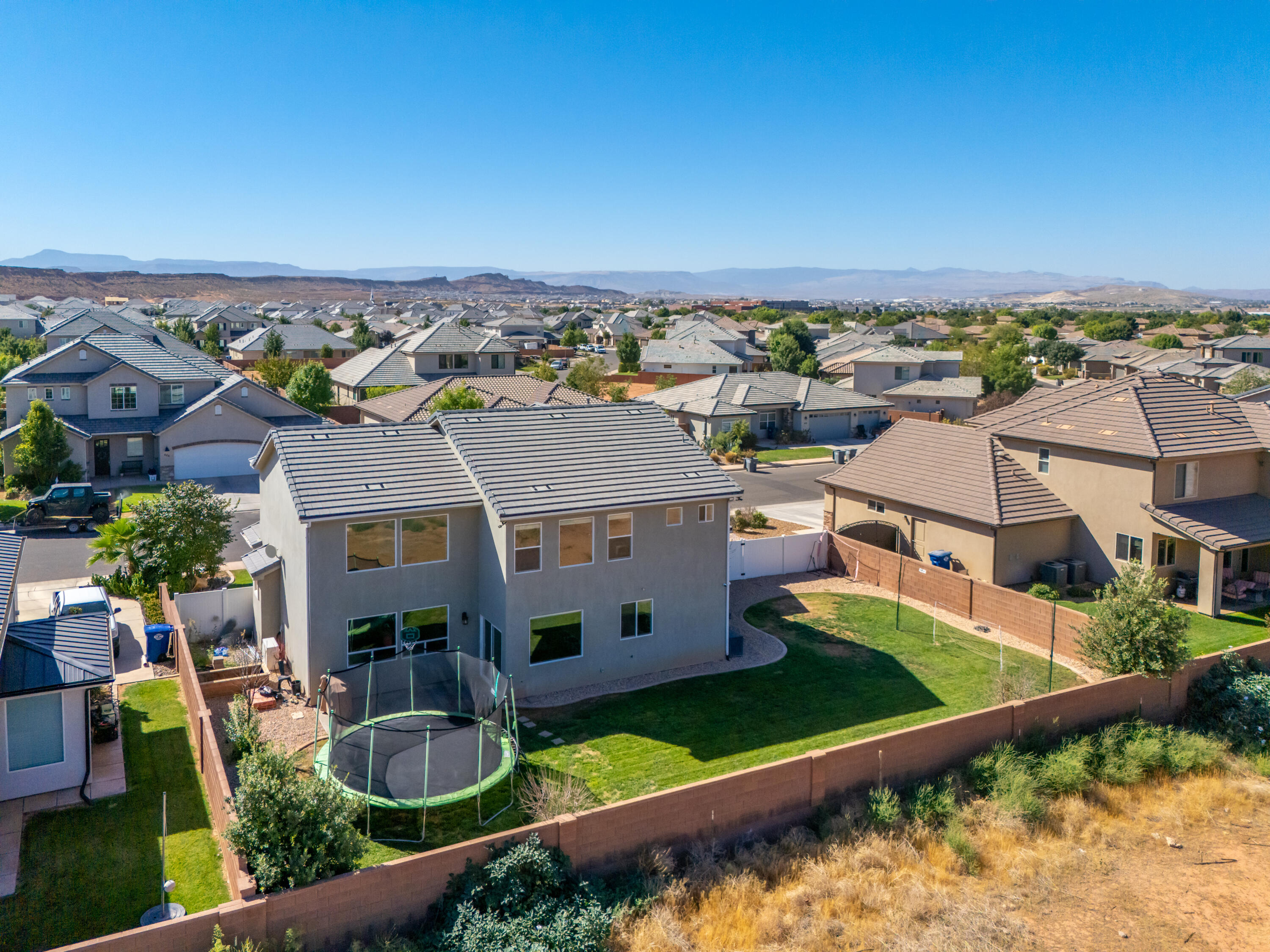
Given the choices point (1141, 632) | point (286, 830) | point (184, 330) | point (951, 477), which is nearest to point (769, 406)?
point (951, 477)

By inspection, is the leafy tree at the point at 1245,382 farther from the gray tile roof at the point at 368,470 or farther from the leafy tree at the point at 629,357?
the gray tile roof at the point at 368,470

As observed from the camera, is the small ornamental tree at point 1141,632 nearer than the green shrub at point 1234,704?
Yes

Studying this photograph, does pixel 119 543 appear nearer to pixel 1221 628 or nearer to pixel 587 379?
pixel 1221 628

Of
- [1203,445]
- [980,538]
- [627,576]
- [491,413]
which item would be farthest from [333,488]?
[1203,445]

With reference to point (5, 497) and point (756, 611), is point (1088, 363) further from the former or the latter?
point (5, 497)

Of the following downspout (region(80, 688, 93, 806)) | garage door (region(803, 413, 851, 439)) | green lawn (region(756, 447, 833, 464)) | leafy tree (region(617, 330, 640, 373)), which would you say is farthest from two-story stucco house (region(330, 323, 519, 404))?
downspout (region(80, 688, 93, 806))

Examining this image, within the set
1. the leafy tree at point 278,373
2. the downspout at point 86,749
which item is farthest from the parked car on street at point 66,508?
the leafy tree at point 278,373

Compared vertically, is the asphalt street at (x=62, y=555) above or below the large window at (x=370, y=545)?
below
